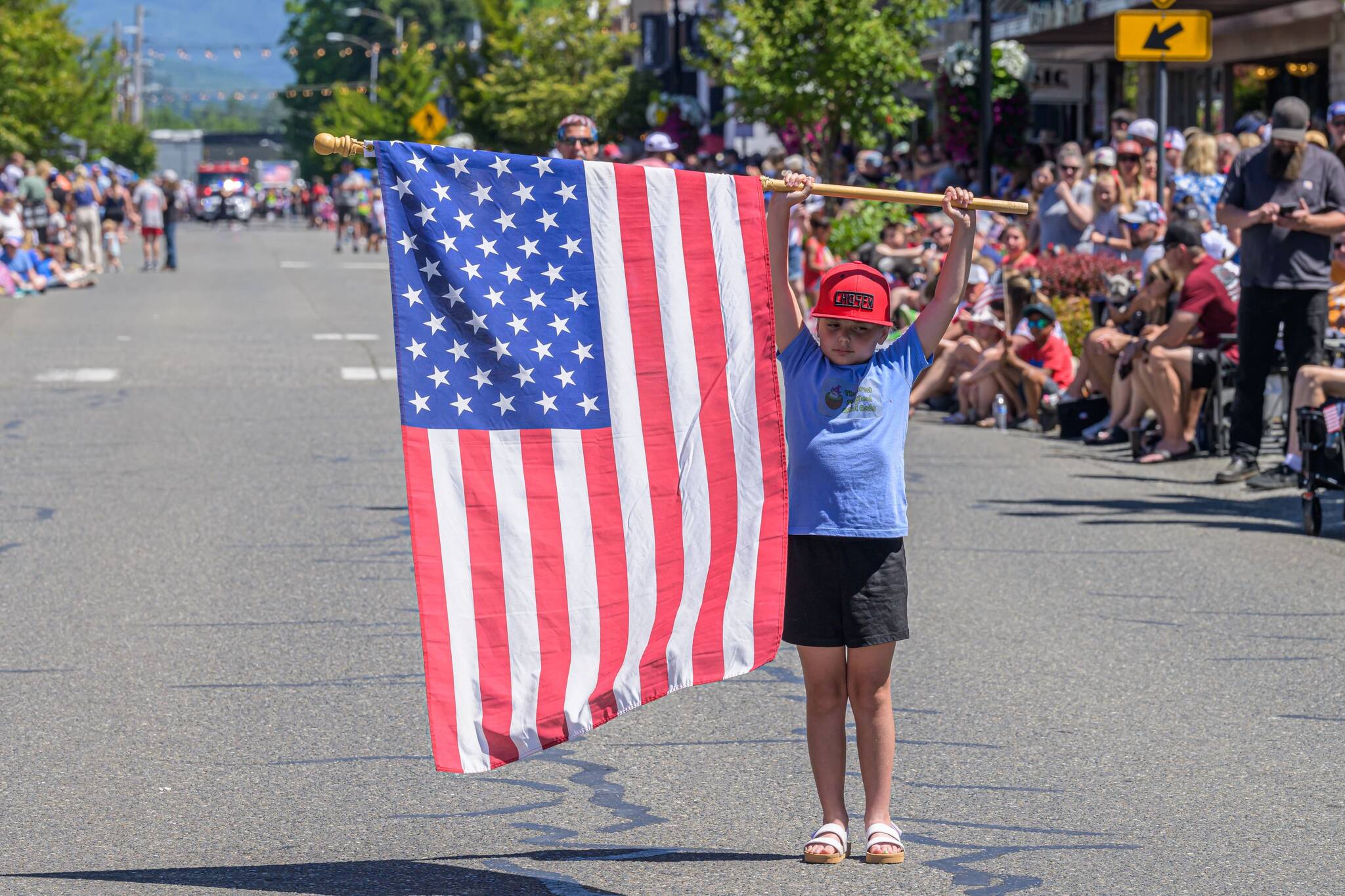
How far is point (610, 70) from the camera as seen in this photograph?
58.9 m

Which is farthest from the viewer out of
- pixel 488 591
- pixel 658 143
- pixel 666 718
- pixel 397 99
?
pixel 397 99

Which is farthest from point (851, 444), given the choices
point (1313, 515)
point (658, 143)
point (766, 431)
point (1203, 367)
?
point (658, 143)

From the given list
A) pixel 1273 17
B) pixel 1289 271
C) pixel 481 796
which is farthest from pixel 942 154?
pixel 481 796

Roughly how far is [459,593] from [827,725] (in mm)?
999

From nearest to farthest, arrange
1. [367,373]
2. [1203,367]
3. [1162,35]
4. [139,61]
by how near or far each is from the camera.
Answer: [1203,367] < [1162,35] < [367,373] < [139,61]

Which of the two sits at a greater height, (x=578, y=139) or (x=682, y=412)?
(x=578, y=139)

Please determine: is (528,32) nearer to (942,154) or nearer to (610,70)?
(610,70)

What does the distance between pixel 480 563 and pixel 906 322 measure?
11.9m

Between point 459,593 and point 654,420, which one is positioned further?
point 654,420

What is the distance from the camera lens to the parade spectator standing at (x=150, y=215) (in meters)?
40.1

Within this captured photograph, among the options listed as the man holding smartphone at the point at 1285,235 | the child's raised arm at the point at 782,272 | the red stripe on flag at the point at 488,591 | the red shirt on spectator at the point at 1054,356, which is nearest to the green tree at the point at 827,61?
the red shirt on spectator at the point at 1054,356

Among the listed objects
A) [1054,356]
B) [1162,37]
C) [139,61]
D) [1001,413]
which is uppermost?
[139,61]

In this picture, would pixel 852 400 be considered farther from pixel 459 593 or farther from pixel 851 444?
pixel 459 593

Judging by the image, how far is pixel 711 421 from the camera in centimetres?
527
